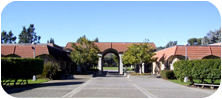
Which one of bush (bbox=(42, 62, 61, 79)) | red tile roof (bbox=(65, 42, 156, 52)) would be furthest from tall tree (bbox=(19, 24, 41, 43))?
bush (bbox=(42, 62, 61, 79))

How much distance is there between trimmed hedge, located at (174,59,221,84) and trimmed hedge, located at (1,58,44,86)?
43.0ft

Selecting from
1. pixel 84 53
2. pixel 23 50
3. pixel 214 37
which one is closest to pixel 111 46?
pixel 84 53

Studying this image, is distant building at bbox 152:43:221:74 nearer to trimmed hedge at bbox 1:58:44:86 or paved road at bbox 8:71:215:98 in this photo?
paved road at bbox 8:71:215:98

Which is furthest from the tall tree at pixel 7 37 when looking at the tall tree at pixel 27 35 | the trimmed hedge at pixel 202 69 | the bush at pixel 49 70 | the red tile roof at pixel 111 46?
the trimmed hedge at pixel 202 69

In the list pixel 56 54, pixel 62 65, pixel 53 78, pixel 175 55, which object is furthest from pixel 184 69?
pixel 62 65

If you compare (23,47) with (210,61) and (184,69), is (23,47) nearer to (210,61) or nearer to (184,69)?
(184,69)

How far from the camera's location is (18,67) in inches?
851

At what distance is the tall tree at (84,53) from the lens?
122 ft

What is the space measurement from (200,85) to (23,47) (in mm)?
25231

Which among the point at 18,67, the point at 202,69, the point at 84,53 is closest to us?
the point at 202,69

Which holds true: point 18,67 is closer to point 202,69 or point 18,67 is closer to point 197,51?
point 202,69

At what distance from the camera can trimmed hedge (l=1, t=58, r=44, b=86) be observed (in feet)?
68.0

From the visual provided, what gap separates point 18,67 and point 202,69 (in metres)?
15.1

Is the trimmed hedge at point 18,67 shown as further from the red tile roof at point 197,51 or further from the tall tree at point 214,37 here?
the tall tree at point 214,37
